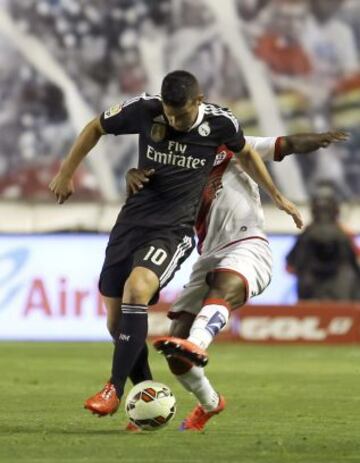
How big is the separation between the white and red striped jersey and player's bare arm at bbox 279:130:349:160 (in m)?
0.31

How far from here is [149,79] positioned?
23.8 meters

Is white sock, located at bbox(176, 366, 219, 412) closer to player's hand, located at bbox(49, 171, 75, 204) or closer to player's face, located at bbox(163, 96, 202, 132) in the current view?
player's hand, located at bbox(49, 171, 75, 204)

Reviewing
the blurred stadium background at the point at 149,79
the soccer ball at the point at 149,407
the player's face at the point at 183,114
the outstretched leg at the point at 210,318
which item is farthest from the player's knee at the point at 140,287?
the blurred stadium background at the point at 149,79

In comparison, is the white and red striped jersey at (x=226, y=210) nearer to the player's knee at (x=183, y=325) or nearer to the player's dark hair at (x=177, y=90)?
the player's knee at (x=183, y=325)

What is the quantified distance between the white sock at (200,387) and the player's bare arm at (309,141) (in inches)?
59.6

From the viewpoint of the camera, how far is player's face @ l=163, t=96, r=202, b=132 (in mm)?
9414

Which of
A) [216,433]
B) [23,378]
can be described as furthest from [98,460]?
[23,378]

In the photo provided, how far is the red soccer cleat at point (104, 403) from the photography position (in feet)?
30.3

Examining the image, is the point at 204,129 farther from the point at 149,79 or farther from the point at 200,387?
the point at 149,79

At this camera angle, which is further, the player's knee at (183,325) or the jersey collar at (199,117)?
the player's knee at (183,325)

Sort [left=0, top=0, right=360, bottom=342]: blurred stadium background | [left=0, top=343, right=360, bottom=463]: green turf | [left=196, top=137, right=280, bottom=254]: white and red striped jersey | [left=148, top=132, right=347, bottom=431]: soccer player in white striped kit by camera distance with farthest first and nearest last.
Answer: [left=0, top=0, right=360, bottom=342]: blurred stadium background < [left=196, top=137, right=280, bottom=254]: white and red striped jersey < [left=148, top=132, right=347, bottom=431]: soccer player in white striped kit < [left=0, top=343, right=360, bottom=463]: green turf

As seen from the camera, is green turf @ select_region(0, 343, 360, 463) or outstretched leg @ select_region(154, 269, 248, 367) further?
outstretched leg @ select_region(154, 269, 248, 367)

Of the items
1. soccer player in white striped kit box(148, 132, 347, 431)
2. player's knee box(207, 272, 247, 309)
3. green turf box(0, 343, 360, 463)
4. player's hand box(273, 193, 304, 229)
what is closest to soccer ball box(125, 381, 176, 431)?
green turf box(0, 343, 360, 463)

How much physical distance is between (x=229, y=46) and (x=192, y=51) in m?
0.55
